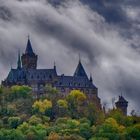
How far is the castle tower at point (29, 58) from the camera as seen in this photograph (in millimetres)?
133500

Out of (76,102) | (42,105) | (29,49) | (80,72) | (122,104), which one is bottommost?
(42,105)

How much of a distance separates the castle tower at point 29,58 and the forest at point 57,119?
508 inches

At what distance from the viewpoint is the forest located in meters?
99.6

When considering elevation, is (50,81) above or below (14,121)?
above

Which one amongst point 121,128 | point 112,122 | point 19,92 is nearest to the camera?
point 121,128

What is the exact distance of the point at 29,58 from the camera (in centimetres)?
13400

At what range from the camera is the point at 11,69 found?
126 meters

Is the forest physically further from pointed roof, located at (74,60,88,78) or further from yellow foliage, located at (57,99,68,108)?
pointed roof, located at (74,60,88,78)

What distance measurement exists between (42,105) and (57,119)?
422cm

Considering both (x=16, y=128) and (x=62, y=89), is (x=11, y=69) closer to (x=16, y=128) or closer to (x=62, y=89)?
(x=62, y=89)

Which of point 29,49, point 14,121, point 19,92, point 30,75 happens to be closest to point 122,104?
point 30,75

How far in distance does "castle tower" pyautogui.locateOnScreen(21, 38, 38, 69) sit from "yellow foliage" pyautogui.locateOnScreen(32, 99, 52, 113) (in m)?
22.7

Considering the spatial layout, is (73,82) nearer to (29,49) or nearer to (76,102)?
(29,49)

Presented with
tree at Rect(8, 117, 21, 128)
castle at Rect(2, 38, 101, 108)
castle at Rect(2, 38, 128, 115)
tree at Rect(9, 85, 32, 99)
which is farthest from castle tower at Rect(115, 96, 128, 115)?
tree at Rect(8, 117, 21, 128)
